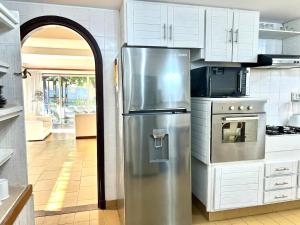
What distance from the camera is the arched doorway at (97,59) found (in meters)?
2.58

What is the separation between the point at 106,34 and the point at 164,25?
2.50ft

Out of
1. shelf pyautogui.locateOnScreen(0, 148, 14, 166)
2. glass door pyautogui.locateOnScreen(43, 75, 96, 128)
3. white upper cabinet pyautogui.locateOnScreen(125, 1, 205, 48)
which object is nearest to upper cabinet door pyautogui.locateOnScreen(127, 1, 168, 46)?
white upper cabinet pyautogui.locateOnScreen(125, 1, 205, 48)

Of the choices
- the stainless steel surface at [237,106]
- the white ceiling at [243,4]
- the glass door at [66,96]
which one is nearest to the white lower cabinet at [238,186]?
the stainless steel surface at [237,106]

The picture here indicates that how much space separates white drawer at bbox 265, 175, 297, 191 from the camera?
2638 millimetres

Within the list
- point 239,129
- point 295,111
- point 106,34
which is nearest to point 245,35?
point 239,129

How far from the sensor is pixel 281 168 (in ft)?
8.75

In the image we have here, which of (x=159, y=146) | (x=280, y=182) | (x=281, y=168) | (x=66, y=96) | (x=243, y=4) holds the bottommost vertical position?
(x=280, y=182)

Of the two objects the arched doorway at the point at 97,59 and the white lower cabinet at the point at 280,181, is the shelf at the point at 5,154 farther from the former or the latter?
the white lower cabinet at the point at 280,181

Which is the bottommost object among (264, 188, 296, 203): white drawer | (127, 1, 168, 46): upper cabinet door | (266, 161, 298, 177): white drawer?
(264, 188, 296, 203): white drawer

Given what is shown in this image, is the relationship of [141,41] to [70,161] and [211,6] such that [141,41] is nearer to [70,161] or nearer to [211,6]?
[211,6]

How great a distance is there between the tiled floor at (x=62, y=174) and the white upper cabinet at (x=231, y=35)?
2.39 metres

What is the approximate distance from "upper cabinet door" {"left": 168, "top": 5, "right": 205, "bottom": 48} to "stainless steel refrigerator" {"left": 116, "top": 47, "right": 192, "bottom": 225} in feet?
0.84

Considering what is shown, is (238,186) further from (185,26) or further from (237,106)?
(185,26)

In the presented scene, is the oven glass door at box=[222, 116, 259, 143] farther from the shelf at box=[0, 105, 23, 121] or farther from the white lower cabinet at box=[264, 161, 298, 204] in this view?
the shelf at box=[0, 105, 23, 121]
